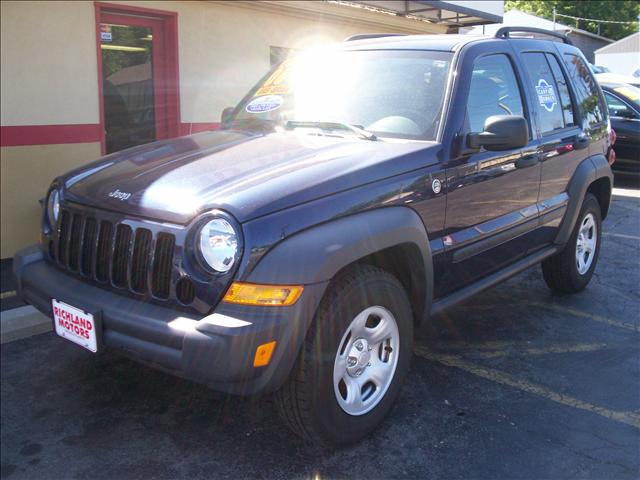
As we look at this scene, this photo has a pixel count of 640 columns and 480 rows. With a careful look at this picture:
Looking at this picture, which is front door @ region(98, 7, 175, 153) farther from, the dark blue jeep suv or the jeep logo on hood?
the jeep logo on hood

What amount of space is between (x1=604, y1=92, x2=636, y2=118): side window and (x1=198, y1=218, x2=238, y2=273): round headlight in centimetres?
1018

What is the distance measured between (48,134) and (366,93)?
12.6 ft

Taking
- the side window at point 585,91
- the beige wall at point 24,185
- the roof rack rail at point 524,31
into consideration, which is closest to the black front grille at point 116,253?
the roof rack rail at point 524,31

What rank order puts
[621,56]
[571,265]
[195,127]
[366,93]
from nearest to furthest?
1. [366,93]
2. [571,265]
3. [195,127]
4. [621,56]

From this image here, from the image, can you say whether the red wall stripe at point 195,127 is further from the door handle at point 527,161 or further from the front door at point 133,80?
the door handle at point 527,161

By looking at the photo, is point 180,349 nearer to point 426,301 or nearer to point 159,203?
point 159,203

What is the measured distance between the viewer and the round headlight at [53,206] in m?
3.40

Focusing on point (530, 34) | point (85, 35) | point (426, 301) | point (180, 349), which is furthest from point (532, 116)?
point (85, 35)

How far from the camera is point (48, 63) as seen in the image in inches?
243

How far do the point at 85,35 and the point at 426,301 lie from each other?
4.87 metres

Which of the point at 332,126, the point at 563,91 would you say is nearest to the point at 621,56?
the point at 563,91

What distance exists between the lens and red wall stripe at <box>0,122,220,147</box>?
598 cm

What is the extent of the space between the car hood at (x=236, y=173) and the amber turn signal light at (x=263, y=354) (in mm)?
505

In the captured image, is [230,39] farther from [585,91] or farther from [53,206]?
[53,206]
